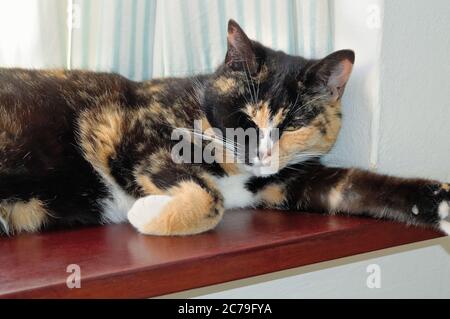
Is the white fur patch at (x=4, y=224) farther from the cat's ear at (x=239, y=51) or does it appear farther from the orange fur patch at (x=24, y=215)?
the cat's ear at (x=239, y=51)

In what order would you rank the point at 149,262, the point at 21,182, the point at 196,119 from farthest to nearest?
1. the point at 196,119
2. the point at 21,182
3. the point at 149,262

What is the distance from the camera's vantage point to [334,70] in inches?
37.9

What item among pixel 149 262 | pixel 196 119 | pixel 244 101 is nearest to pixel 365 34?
pixel 244 101

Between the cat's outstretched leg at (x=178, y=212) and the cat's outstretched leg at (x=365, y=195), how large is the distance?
9.8 inches

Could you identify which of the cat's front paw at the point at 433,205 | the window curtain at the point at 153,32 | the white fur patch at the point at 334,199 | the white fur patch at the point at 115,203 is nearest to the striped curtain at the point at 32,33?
the window curtain at the point at 153,32

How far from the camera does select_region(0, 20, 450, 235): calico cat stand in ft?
2.78

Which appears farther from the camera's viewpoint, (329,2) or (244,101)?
(329,2)

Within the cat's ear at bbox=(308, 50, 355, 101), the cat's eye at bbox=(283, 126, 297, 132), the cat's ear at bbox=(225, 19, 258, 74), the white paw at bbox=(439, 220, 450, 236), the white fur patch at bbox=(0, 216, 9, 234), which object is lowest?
the white paw at bbox=(439, 220, 450, 236)

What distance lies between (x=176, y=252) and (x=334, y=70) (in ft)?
1.68

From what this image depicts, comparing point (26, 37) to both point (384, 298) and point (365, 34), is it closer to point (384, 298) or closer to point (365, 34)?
point (365, 34)

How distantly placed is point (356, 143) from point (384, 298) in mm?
397

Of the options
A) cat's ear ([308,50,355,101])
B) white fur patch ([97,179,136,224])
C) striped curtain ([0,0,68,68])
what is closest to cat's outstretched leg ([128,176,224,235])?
white fur patch ([97,179,136,224])

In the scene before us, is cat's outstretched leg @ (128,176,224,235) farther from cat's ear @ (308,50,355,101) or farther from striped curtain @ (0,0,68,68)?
striped curtain @ (0,0,68,68)
